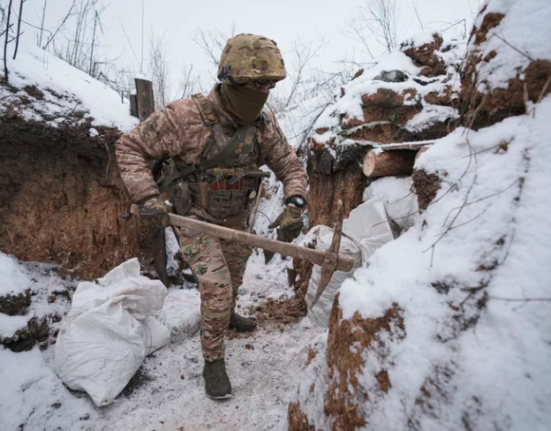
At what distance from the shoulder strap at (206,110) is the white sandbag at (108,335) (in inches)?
51.5

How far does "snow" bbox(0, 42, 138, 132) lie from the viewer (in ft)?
8.88

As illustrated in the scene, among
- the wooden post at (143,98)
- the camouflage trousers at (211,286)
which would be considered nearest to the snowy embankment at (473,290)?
the camouflage trousers at (211,286)

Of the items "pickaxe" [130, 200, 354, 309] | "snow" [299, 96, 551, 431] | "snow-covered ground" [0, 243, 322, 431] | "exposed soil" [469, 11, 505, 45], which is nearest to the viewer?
"snow" [299, 96, 551, 431]

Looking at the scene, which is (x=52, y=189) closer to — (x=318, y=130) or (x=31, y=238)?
(x=31, y=238)

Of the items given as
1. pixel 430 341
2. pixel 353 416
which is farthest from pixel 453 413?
pixel 353 416

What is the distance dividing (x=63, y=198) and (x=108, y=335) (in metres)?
1.50

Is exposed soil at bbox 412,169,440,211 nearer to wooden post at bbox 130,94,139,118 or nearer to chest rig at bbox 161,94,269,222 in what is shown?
chest rig at bbox 161,94,269,222

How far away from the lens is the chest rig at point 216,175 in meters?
2.27

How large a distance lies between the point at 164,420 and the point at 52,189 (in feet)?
7.20

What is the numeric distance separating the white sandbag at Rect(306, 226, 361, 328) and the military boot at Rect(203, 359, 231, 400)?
756 mm

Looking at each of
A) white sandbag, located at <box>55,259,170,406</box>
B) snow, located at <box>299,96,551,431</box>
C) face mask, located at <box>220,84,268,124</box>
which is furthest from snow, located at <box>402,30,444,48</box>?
white sandbag, located at <box>55,259,170,406</box>

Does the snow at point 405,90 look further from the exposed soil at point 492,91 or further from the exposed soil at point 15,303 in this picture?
the exposed soil at point 15,303

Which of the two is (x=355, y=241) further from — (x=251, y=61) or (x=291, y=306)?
(x=251, y=61)

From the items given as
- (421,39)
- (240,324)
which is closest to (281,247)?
(240,324)
